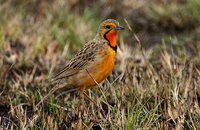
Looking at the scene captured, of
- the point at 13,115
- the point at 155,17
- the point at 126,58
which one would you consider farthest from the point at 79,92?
the point at 155,17

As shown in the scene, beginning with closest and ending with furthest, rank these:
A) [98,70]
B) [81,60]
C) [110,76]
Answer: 1. [98,70]
2. [81,60]
3. [110,76]

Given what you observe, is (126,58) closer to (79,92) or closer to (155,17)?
(79,92)

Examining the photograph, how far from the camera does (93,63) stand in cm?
538

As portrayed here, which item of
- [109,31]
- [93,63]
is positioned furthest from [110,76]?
[93,63]

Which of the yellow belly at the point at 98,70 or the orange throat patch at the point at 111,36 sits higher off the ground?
the orange throat patch at the point at 111,36

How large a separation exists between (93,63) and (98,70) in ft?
0.32

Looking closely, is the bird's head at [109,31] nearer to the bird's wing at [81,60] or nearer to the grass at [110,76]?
the bird's wing at [81,60]

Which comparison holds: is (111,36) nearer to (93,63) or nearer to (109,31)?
(109,31)

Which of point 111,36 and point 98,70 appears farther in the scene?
point 111,36

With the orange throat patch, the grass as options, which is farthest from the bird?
the grass

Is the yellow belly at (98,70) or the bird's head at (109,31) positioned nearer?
the yellow belly at (98,70)

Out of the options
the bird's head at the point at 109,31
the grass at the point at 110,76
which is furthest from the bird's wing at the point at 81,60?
the grass at the point at 110,76

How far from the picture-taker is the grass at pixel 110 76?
497 centimetres

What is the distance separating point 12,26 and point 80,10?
2.24m
